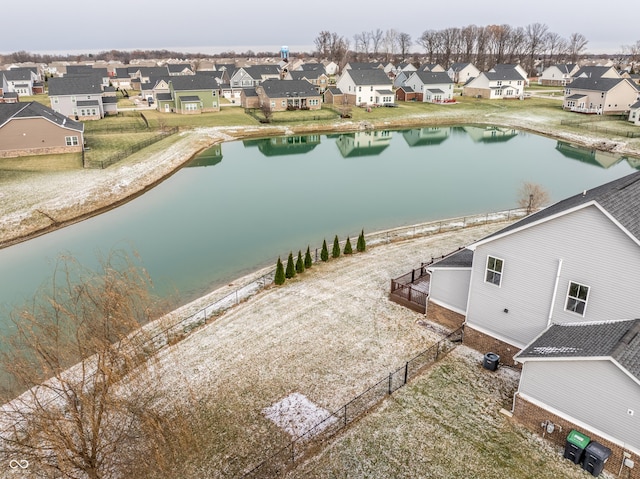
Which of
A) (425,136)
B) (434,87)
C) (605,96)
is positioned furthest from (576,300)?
(434,87)

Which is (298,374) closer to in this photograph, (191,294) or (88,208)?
(191,294)

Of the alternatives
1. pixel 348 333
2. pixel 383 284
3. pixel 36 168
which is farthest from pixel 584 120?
pixel 36 168

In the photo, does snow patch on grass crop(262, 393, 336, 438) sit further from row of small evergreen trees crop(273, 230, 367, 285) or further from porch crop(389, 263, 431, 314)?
row of small evergreen trees crop(273, 230, 367, 285)

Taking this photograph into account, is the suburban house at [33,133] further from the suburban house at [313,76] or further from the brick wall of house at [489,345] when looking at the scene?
the suburban house at [313,76]

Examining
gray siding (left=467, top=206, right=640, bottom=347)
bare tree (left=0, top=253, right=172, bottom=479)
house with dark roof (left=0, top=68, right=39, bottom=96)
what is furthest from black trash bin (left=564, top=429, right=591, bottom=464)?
house with dark roof (left=0, top=68, right=39, bottom=96)

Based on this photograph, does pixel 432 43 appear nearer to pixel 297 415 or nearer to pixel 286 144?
pixel 286 144

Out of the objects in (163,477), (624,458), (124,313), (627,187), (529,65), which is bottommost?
(163,477)

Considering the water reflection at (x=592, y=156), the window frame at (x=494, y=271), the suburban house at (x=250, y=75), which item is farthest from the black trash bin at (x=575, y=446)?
→ the suburban house at (x=250, y=75)
